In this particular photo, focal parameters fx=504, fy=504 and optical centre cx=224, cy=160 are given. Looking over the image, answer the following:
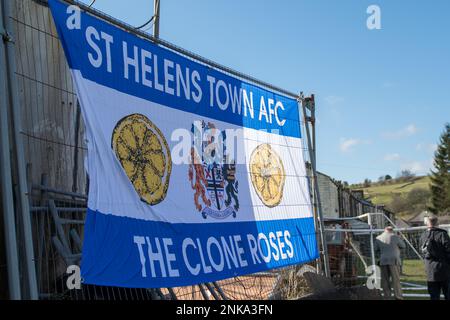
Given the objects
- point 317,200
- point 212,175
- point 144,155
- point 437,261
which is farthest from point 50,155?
point 437,261

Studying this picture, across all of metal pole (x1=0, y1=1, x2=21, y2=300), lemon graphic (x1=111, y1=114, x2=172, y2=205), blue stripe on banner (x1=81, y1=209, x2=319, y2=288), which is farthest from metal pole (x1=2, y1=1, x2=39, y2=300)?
lemon graphic (x1=111, y1=114, x2=172, y2=205)

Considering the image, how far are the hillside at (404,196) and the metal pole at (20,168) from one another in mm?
68010

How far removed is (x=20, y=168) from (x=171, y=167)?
165cm

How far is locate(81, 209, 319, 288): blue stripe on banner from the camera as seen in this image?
154 inches

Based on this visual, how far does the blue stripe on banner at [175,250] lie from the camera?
390 centimetres

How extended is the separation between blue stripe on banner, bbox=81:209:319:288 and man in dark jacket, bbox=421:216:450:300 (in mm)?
2411

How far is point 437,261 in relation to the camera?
300 inches

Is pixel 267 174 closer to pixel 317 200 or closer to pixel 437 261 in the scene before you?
pixel 317 200

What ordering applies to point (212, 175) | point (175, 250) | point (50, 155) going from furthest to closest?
point (212, 175) < point (175, 250) < point (50, 155)

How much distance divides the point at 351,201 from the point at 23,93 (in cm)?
2461

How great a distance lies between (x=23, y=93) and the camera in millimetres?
4152
